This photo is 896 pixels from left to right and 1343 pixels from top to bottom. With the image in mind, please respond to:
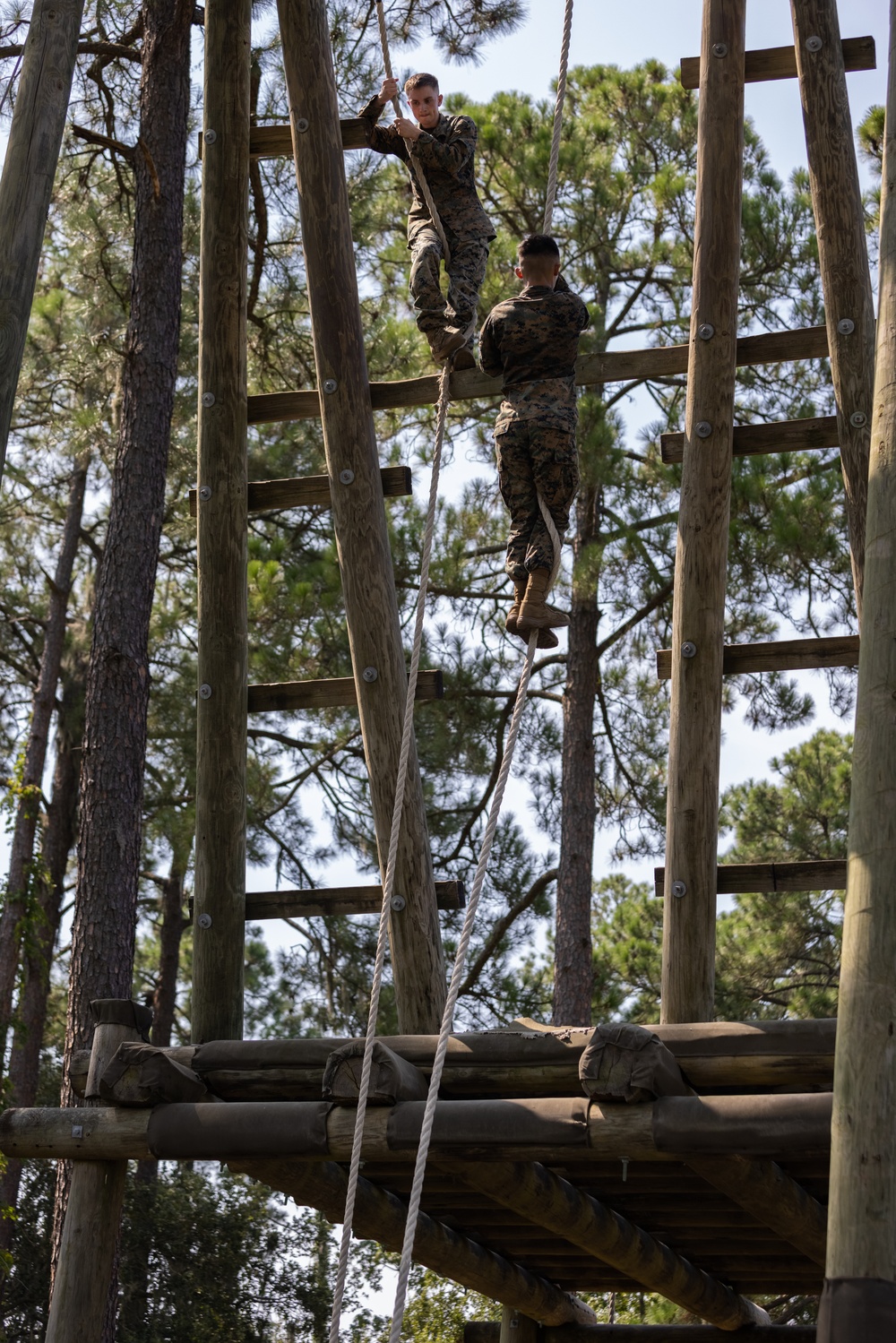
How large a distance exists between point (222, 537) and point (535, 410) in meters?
1.17

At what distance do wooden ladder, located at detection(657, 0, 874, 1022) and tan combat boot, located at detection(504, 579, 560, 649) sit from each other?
37 cm

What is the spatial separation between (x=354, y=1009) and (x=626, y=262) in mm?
6789

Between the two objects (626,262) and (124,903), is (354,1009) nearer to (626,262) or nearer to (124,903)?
(124,903)

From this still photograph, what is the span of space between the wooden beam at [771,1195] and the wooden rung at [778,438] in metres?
2.28

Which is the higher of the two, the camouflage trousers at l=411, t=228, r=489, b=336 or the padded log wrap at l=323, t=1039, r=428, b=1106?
the camouflage trousers at l=411, t=228, r=489, b=336

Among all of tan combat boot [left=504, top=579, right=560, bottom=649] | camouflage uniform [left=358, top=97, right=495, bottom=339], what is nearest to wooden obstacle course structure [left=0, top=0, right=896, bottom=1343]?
camouflage uniform [left=358, top=97, right=495, bottom=339]

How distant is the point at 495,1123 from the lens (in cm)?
409

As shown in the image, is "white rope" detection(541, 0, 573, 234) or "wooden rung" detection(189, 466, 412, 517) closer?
"white rope" detection(541, 0, 573, 234)

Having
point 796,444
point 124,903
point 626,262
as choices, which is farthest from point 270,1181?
point 626,262

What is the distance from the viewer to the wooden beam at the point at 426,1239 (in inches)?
199

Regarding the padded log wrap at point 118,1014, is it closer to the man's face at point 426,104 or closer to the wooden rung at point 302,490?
the wooden rung at point 302,490

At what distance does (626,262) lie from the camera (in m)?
13.0

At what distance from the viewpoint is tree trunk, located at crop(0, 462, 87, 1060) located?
45.9 feet

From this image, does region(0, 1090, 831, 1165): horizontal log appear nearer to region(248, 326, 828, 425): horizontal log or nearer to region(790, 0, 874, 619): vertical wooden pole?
region(790, 0, 874, 619): vertical wooden pole
